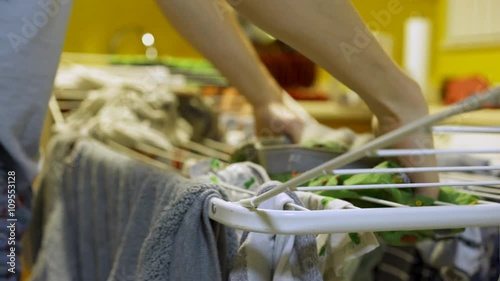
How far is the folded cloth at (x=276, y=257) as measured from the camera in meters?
0.55

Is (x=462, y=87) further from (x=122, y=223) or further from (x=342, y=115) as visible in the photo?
(x=122, y=223)

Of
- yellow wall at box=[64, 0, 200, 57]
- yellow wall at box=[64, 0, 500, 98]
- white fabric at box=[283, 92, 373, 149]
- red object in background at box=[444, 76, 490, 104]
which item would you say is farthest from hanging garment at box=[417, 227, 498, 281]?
yellow wall at box=[64, 0, 200, 57]

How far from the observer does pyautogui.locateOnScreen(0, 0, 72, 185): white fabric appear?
687 millimetres

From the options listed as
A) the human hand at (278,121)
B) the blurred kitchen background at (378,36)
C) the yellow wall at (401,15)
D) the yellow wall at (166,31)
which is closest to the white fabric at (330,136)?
the human hand at (278,121)

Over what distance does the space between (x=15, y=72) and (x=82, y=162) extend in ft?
0.98

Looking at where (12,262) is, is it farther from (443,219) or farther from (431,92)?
(431,92)

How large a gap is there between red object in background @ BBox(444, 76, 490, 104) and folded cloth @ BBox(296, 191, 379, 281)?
1.49m

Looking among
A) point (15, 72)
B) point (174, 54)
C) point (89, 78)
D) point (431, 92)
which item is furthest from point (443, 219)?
point (174, 54)

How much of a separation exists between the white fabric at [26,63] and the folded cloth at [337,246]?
33 cm

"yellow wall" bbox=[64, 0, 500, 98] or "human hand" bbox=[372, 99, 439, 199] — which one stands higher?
"yellow wall" bbox=[64, 0, 500, 98]

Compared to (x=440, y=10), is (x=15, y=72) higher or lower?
lower

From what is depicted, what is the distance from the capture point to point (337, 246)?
0.59 meters

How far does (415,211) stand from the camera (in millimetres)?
525

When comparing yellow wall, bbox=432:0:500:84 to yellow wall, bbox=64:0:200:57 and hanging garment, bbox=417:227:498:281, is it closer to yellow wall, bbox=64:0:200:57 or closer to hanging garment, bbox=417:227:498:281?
yellow wall, bbox=64:0:200:57
